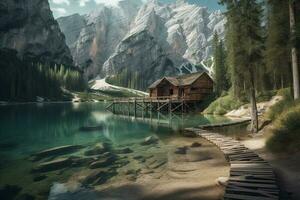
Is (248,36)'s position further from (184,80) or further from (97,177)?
(184,80)

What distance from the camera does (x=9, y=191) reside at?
13.6 m

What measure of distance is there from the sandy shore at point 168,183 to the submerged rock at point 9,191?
198 cm

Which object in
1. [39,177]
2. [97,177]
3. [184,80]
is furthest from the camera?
[184,80]

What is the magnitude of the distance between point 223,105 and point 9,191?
156 feet

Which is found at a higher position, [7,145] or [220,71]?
[220,71]

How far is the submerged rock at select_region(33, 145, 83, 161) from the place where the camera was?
21480 millimetres

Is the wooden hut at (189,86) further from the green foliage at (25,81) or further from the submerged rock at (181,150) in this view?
the green foliage at (25,81)

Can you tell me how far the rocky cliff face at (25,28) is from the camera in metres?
163

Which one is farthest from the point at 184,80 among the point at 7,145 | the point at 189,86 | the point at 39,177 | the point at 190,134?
the point at 39,177

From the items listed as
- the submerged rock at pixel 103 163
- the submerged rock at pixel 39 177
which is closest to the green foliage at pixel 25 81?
the submerged rock at pixel 103 163

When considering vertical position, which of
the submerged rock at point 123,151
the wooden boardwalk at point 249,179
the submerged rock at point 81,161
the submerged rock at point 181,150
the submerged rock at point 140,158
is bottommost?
the submerged rock at point 81,161

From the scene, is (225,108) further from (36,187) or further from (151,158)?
(36,187)

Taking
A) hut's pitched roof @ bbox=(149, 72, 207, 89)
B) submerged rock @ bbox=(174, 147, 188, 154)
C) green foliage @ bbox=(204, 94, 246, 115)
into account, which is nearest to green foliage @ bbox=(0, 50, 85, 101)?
hut's pitched roof @ bbox=(149, 72, 207, 89)

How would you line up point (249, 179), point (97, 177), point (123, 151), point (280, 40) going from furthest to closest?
point (280, 40), point (123, 151), point (97, 177), point (249, 179)
